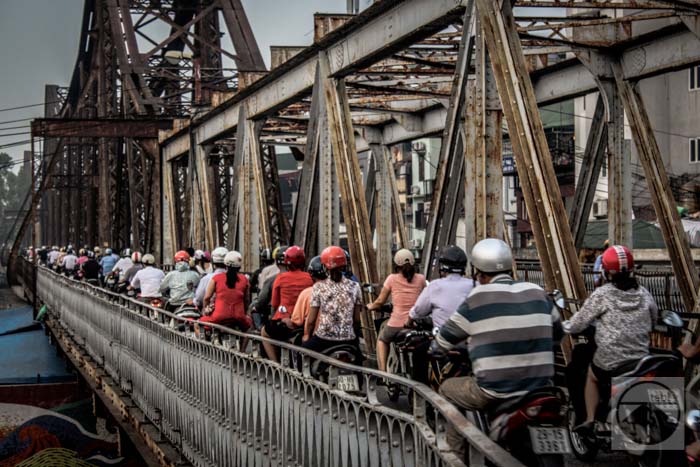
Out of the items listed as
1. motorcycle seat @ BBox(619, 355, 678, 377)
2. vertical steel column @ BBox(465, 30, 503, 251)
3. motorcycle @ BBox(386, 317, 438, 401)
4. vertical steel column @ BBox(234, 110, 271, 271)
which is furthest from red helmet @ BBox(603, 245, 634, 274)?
vertical steel column @ BBox(234, 110, 271, 271)

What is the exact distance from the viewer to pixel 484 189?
10805 millimetres

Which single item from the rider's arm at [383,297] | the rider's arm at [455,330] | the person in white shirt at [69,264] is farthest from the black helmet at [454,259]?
the person in white shirt at [69,264]

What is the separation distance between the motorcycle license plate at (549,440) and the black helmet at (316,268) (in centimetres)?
534

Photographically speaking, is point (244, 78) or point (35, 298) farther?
point (35, 298)

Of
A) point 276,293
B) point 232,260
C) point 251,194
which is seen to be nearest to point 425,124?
point 251,194

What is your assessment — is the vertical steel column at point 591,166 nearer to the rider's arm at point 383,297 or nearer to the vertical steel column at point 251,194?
the rider's arm at point 383,297

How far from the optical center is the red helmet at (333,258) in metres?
8.92

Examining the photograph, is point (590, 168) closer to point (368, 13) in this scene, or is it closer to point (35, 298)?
point (368, 13)

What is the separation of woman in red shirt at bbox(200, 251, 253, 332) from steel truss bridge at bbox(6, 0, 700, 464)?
1672 millimetres

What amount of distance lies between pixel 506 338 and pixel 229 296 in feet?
21.6

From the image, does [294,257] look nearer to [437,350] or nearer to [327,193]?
[437,350]

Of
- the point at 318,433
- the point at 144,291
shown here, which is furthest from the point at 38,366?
the point at 318,433

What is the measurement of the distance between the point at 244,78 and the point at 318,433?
619 inches

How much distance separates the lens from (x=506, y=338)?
5.46 m
